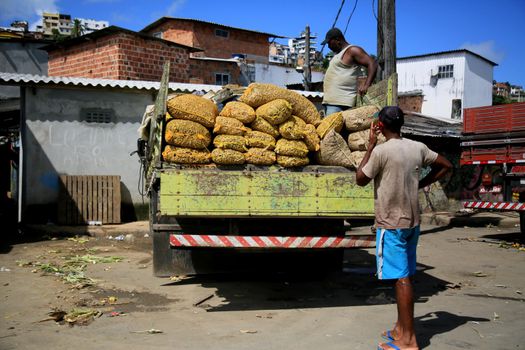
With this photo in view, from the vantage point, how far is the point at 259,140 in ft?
16.6

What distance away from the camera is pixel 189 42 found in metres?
36.2

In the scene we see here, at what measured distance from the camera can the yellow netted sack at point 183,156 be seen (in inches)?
194

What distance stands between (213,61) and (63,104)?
1719 centimetres

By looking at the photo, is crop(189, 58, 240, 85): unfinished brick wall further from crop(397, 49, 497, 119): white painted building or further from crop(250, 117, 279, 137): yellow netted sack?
crop(250, 117, 279, 137): yellow netted sack

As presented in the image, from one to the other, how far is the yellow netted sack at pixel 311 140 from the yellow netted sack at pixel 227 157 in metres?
0.72

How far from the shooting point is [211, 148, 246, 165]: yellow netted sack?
491cm

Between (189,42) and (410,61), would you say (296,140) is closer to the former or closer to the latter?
(189,42)

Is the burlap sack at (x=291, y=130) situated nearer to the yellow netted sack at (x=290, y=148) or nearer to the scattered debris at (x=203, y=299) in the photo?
the yellow netted sack at (x=290, y=148)

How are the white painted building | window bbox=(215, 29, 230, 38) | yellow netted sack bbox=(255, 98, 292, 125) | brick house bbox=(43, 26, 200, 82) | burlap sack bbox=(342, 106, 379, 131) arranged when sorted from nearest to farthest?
1. yellow netted sack bbox=(255, 98, 292, 125)
2. burlap sack bbox=(342, 106, 379, 131)
3. brick house bbox=(43, 26, 200, 82)
4. window bbox=(215, 29, 230, 38)
5. the white painted building

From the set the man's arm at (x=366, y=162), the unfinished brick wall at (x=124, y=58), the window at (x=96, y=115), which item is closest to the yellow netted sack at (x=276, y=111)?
the man's arm at (x=366, y=162)

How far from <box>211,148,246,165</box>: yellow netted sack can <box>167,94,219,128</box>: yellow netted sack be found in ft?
1.38

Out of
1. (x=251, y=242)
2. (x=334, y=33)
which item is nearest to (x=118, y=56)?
(x=334, y=33)

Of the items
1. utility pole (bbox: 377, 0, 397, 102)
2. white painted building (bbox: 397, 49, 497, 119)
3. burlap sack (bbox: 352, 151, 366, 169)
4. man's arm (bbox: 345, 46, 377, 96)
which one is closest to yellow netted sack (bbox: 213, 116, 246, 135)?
burlap sack (bbox: 352, 151, 366, 169)

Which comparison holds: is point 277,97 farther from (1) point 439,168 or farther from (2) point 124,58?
(2) point 124,58
